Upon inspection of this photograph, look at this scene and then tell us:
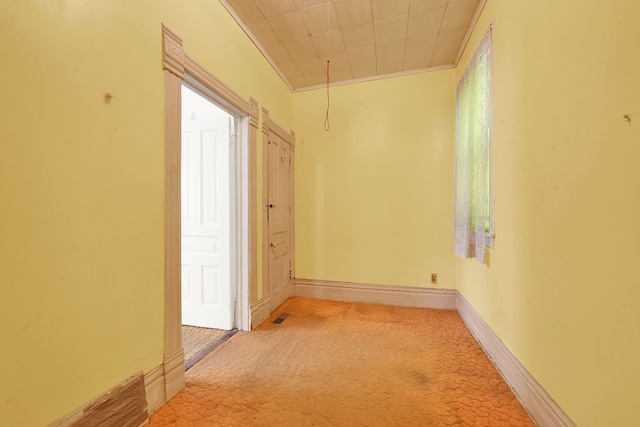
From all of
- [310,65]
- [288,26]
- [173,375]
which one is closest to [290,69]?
[310,65]

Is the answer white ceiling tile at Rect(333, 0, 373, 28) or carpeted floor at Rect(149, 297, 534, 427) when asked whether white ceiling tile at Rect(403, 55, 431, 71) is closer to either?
white ceiling tile at Rect(333, 0, 373, 28)

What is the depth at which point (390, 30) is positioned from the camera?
2674 millimetres

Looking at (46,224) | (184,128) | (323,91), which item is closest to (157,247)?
(46,224)

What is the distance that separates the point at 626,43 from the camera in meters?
0.98

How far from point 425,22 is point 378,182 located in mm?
1759

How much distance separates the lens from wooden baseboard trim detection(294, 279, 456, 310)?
3.30 m

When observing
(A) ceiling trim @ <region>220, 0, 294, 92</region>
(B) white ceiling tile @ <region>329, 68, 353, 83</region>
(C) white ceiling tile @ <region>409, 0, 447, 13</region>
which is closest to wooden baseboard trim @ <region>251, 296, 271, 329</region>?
(A) ceiling trim @ <region>220, 0, 294, 92</region>

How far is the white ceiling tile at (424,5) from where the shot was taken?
2.32 meters

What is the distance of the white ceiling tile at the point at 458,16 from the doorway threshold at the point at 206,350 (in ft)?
12.1

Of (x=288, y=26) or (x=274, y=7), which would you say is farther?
(x=288, y=26)

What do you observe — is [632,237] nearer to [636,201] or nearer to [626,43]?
[636,201]

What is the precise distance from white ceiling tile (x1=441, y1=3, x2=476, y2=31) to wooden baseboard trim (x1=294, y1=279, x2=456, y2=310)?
2931 mm

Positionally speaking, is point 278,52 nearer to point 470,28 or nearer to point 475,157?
point 470,28

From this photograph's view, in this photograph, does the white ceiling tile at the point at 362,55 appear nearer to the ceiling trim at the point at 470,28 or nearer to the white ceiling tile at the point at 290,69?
the white ceiling tile at the point at 290,69
